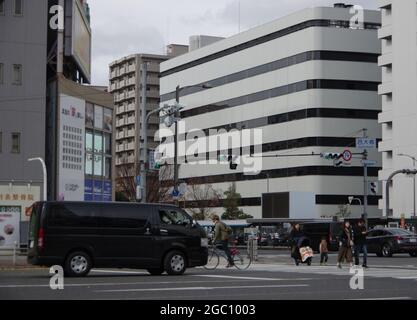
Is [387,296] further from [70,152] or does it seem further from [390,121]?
[390,121]

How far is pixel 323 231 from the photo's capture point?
51188 millimetres

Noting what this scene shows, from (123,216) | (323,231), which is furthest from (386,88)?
(123,216)

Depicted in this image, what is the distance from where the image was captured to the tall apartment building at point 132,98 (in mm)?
143375

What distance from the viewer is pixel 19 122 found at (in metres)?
45.1

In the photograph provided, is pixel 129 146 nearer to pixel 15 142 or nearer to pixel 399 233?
pixel 15 142

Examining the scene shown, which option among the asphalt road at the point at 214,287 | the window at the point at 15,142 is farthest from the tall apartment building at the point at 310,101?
the asphalt road at the point at 214,287

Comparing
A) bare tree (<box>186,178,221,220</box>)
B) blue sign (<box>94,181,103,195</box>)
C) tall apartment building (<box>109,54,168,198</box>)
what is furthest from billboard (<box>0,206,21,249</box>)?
tall apartment building (<box>109,54,168,198</box>)

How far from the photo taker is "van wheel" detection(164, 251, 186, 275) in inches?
933

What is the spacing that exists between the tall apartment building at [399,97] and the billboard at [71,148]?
1766 inches

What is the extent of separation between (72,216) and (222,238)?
24.1 ft

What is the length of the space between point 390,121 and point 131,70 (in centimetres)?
6743

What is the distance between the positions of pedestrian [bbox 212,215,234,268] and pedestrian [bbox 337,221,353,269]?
371cm

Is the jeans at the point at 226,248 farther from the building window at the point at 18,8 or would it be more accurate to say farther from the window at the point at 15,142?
the building window at the point at 18,8
